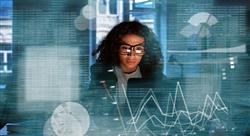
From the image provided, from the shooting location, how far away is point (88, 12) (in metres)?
2.12

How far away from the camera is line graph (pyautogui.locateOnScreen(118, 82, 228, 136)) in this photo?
2.20 metres

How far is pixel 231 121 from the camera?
225cm

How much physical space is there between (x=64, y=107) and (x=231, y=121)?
2.56 feet

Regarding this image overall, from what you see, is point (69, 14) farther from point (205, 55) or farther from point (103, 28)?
point (205, 55)

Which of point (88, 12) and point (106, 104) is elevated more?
point (88, 12)

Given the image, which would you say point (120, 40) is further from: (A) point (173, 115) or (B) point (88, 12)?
(A) point (173, 115)

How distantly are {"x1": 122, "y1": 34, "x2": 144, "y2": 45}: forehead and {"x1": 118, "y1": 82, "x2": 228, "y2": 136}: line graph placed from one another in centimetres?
23

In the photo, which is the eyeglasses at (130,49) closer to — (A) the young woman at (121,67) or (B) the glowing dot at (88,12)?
(A) the young woman at (121,67)

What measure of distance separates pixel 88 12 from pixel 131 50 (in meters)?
0.26

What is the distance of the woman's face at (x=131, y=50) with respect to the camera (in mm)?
2168

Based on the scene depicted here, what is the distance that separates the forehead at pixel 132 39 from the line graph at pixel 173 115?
0.23m

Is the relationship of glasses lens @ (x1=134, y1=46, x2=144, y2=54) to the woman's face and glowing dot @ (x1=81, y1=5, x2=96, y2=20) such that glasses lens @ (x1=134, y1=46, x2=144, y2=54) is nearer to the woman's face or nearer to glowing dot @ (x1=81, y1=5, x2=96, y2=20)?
the woman's face

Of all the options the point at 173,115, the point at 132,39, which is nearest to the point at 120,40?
the point at 132,39

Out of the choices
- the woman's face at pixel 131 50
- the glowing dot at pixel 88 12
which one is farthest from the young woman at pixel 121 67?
the glowing dot at pixel 88 12
